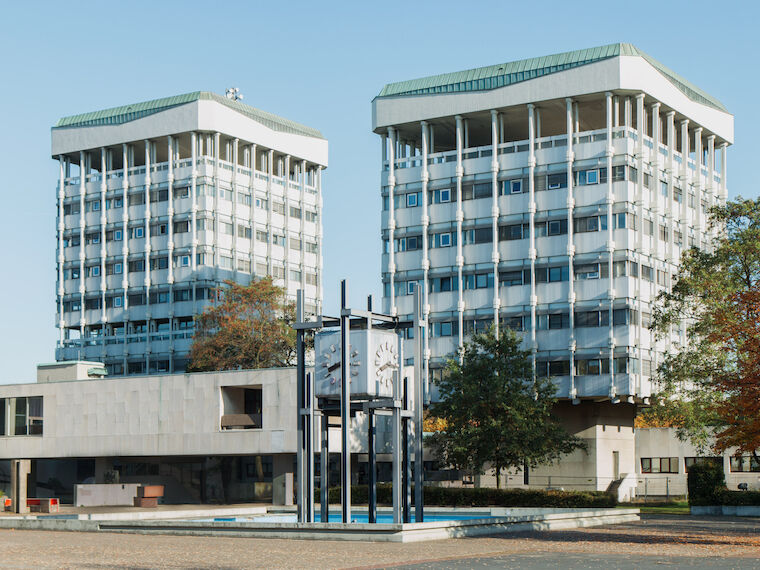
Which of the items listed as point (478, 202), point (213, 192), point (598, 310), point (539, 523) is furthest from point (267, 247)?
point (539, 523)

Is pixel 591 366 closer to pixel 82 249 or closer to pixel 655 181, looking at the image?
pixel 655 181

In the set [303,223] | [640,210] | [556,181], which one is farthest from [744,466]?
[303,223]

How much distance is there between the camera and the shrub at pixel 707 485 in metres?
54.2

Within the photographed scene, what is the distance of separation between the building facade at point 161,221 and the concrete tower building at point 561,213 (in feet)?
105

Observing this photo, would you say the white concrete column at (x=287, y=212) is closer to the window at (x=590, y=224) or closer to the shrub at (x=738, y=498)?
the window at (x=590, y=224)

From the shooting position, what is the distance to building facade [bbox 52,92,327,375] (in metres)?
120

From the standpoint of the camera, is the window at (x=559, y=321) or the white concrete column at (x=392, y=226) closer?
the window at (x=559, y=321)

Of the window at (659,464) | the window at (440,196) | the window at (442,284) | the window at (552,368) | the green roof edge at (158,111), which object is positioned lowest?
the window at (659,464)

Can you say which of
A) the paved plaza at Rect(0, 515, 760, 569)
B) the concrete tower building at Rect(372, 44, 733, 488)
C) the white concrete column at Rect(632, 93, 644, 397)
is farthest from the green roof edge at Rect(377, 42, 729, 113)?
the paved plaza at Rect(0, 515, 760, 569)

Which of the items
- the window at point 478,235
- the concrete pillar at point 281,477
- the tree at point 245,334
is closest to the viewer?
the concrete pillar at point 281,477

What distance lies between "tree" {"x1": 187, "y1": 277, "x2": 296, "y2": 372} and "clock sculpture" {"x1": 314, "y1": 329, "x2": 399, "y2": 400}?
58.5 meters

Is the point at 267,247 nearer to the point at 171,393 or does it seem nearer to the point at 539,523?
the point at 171,393

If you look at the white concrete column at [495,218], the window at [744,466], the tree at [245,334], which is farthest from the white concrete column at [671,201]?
the tree at [245,334]

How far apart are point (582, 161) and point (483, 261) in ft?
33.7
